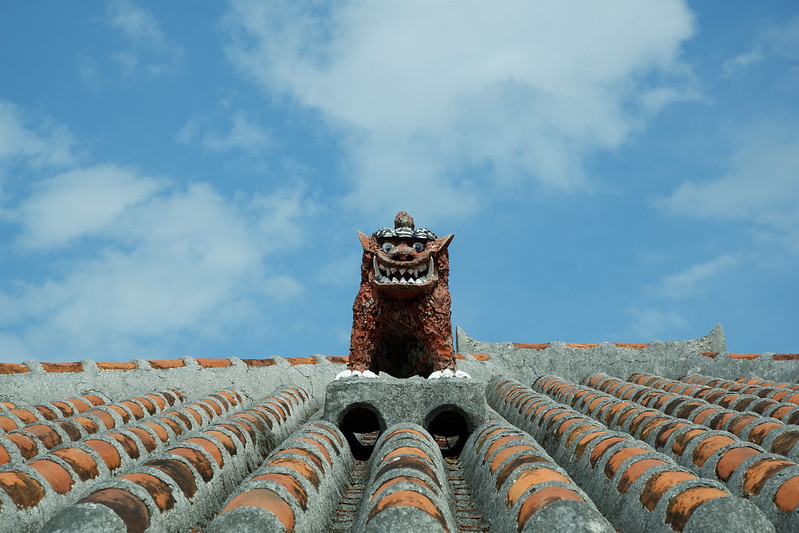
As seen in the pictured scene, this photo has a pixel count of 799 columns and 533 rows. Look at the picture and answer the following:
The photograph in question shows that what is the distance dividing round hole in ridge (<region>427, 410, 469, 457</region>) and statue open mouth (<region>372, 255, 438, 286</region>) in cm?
122

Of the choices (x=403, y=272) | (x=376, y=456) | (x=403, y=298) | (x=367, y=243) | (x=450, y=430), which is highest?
(x=367, y=243)

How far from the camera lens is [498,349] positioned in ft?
39.6

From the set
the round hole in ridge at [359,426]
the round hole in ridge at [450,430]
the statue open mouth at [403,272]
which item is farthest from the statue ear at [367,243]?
the round hole in ridge at [450,430]

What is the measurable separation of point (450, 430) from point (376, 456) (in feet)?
6.21

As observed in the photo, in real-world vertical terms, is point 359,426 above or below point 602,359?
below

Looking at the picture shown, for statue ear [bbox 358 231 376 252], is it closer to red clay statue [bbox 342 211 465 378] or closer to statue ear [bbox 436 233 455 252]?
red clay statue [bbox 342 211 465 378]

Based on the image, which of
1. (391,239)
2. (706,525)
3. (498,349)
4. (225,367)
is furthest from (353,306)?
(498,349)

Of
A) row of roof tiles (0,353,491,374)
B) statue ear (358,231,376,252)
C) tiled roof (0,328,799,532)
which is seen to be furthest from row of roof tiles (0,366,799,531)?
statue ear (358,231,376,252)

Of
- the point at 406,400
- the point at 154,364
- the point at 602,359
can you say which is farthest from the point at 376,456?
the point at 602,359

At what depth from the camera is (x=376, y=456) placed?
5.11m

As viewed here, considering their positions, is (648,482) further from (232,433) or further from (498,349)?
(498,349)

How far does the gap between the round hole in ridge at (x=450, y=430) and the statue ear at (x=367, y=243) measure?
65.4 inches

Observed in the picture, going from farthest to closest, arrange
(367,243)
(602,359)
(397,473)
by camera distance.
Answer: (602,359), (367,243), (397,473)

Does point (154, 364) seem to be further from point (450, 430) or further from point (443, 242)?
point (443, 242)
